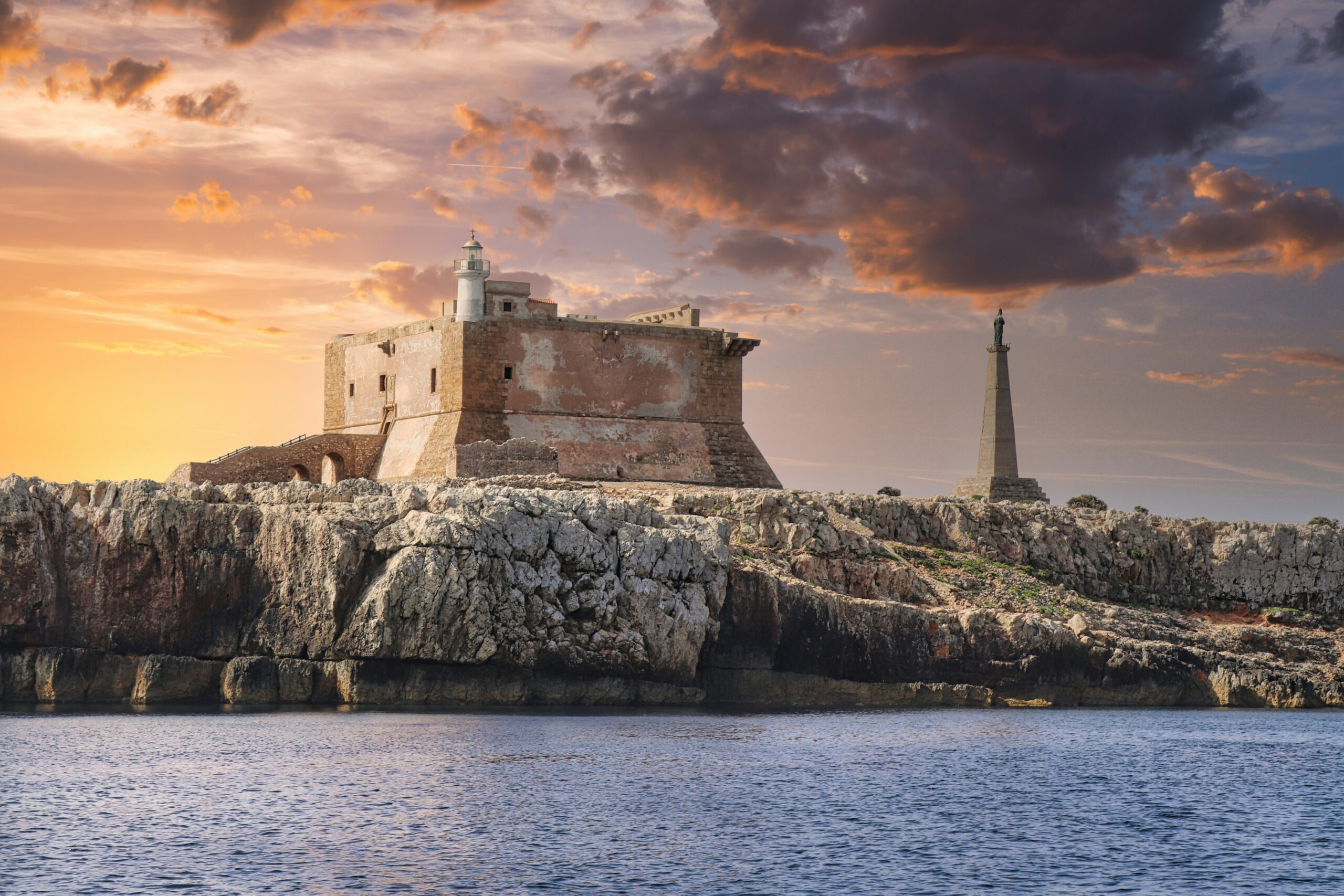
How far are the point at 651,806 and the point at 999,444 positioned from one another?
110ft

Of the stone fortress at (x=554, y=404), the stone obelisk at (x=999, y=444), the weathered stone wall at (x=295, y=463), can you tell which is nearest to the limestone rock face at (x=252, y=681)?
the weathered stone wall at (x=295, y=463)

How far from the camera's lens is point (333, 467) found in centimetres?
5919

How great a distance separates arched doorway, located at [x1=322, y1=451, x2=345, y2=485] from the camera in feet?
194

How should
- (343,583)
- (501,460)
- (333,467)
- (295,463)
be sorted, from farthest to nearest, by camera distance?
(333,467), (295,463), (501,460), (343,583)

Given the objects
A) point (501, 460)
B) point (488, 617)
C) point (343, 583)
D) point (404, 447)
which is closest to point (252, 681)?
point (343, 583)

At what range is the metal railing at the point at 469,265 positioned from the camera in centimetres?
5716

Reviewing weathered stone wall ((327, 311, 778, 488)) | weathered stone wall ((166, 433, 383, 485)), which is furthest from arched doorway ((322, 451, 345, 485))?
weathered stone wall ((327, 311, 778, 488))

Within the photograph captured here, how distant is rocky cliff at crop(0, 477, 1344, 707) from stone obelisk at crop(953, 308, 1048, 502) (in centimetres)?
1109

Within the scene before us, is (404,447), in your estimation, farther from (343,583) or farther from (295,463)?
(343,583)

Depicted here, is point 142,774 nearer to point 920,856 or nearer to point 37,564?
point 37,564

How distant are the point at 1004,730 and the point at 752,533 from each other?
12293mm

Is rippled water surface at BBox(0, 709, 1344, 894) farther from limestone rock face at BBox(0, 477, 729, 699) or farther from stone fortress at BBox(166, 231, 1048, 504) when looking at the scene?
stone fortress at BBox(166, 231, 1048, 504)

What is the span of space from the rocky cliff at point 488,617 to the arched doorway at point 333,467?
59.4ft

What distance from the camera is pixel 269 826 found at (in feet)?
73.7
